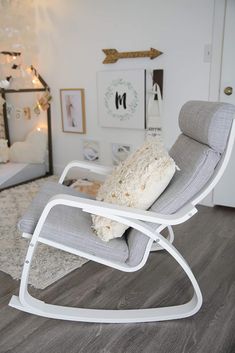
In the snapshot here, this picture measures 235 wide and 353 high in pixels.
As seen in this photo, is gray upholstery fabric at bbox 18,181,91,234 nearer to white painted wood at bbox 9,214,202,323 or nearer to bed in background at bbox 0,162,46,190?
white painted wood at bbox 9,214,202,323

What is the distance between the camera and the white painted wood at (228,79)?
2.38 meters

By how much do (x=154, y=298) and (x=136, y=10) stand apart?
2393mm

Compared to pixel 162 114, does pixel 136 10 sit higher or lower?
higher

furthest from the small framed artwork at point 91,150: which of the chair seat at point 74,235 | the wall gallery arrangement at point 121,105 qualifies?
the chair seat at point 74,235

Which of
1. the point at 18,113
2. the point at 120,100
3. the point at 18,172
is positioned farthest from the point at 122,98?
the point at 18,113

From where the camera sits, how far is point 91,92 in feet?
10.8

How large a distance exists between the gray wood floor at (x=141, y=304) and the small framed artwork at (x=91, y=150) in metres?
1.54

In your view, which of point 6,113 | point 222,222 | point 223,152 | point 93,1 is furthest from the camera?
point 6,113

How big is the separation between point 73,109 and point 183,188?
7.73 ft

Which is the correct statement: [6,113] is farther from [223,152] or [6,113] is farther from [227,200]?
[223,152]

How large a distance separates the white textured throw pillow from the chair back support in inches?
2.3

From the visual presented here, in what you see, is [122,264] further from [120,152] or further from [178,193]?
[120,152]

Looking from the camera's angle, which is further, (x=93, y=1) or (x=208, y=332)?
(x=93, y=1)

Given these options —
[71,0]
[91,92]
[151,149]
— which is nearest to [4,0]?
[71,0]
